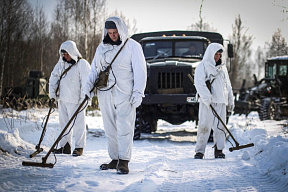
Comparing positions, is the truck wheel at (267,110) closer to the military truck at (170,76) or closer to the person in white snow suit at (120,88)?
the military truck at (170,76)

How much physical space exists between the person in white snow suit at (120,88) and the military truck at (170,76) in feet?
11.5

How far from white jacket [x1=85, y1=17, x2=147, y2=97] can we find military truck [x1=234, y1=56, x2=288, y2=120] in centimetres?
1106

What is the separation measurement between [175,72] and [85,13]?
15136mm

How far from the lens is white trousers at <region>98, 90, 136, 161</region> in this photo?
16.3 feet

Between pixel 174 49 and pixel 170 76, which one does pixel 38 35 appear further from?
pixel 170 76

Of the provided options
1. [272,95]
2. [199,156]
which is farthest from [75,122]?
[272,95]

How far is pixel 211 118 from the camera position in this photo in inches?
270

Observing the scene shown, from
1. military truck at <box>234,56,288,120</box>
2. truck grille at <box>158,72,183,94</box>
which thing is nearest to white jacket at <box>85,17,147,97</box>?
truck grille at <box>158,72,183,94</box>

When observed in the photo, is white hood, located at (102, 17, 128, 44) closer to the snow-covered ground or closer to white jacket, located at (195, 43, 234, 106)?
the snow-covered ground

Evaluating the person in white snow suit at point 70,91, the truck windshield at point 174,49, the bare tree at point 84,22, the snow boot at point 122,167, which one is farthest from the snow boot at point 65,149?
the bare tree at point 84,22

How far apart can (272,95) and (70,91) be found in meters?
13.6

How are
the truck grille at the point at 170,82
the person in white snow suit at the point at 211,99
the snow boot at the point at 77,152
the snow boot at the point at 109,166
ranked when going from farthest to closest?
the truck grille at the point at 170,82 < the person in white snow suit at the point at 211,99 < the snow boot at the point at 77,152 < the snow boot at the point at 109,166

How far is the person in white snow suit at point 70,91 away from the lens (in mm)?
6719

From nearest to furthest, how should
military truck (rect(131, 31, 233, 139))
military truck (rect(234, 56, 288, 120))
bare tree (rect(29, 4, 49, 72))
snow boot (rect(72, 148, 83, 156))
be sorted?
snow boot (rect(72, 148, 83, 156)) → military truck (rect(131, 31, 233, 139)) → military truck (rect(234, 56, 288, 120)) → bare tree (rect(29, 4, 49, 72))
